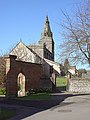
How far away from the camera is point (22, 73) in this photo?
3322 centimetres

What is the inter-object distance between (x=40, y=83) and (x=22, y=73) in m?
5.93

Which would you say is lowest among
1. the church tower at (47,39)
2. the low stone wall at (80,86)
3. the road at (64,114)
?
the road at (64,114)

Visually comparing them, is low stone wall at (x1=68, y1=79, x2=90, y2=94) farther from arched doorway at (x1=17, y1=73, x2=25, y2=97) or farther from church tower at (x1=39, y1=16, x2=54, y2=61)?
church tower at (x1=39, y1=16, x2=54, y2=61)

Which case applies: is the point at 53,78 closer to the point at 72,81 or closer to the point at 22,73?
the point at 72,81

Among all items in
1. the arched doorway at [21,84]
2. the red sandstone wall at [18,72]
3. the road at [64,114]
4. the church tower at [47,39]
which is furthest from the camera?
the church tower at [47,39]

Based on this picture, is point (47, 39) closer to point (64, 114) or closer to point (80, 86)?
point (80, 86)

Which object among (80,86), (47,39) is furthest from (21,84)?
(47,39)

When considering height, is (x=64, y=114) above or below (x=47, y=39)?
below

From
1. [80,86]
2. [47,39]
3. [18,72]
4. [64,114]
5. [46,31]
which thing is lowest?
[64,114]

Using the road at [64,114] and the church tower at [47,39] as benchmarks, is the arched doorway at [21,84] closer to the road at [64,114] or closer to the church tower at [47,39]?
the road at [64,114]

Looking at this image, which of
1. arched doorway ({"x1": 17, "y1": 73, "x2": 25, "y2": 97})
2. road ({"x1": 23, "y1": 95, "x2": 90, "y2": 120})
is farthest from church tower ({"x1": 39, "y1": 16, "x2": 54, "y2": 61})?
road ({"x1": 23, "y1": 95, "x2": 90, "y2": 120})

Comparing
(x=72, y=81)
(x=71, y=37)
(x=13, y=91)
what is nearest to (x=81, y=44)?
(x=71, y=37)

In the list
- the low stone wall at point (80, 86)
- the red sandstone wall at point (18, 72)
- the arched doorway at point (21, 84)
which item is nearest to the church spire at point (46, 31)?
the low stone wall at point (80, 86)

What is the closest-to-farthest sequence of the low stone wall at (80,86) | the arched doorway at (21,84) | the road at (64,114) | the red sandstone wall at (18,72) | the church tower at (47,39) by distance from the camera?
the road at (64,114) < the red sandstone wall at (18,72) < the arched doorway at (21,84) < the low stone wall at (80,86) < the church tower at (47,39)
